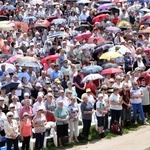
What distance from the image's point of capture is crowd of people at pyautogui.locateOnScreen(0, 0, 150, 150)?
2066cm

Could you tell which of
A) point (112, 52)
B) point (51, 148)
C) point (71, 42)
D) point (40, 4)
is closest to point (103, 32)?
point (71, 42)

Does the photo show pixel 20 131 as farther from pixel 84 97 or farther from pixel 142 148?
pixel 142 148

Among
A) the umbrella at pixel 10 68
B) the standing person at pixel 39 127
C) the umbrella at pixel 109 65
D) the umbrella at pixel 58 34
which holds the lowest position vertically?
the standing person at pixel 39 127

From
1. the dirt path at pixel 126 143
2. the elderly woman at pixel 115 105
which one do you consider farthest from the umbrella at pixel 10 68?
the dirt path at pixel 126 143

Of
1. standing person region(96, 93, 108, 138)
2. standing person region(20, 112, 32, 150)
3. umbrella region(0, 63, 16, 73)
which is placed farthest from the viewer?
umbrella region(0, 63, 16, 73)

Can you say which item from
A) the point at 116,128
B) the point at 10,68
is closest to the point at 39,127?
the point at 116,128

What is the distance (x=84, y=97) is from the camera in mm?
21375

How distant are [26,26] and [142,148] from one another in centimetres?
1177

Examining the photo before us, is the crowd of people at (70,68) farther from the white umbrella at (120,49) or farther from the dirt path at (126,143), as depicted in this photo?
the dirt path at (126,143)

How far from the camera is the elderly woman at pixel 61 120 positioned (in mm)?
20672

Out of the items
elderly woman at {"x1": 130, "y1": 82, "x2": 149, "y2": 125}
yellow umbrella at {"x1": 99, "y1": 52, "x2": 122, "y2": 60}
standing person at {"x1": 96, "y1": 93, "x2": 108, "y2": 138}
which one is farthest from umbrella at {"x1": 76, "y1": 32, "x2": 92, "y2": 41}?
standing person at {"x1": 96, "y1": 93, "x2": 108, "y2": 138}

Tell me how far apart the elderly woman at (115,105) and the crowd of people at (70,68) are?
0.04 m

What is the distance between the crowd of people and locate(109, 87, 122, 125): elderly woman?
4 cm

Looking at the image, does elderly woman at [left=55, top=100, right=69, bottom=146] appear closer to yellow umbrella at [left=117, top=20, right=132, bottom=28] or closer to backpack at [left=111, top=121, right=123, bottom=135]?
backpack at [left=111, top=121, right=123, bottom=135]
